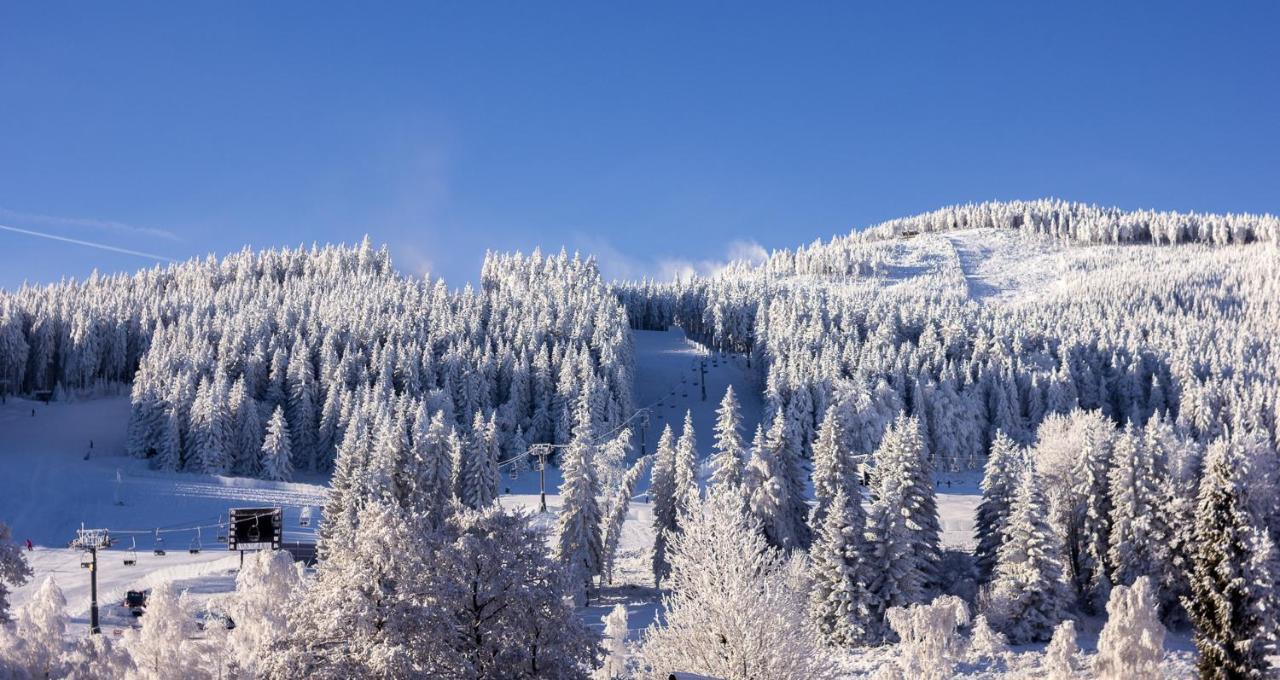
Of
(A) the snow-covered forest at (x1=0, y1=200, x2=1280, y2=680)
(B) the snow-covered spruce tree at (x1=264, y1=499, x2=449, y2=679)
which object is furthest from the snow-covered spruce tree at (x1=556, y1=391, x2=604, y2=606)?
(B) the snow-covered spruce tree at (x1=264, y1=499, x2=449, y2=679)

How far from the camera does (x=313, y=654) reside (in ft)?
65.0

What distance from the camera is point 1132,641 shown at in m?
29.5

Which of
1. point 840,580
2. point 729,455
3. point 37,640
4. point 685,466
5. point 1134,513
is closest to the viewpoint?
point 37,640

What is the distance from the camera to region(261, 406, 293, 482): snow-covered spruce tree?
96.1 metres

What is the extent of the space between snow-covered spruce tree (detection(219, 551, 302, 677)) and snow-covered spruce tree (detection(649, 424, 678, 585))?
33241 millimetres

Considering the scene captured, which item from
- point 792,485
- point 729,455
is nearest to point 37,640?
point 729,455

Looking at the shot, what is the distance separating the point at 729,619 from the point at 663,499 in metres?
44.3

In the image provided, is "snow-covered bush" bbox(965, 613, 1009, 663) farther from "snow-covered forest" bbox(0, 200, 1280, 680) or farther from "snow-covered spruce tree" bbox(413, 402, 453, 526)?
"snow-covered spruce tree" bbox(413, 402, 453, 526)

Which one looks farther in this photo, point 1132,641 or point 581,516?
point 581,516

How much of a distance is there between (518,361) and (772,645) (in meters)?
106

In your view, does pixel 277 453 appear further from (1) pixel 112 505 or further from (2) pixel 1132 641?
(2) pixel 1132 641

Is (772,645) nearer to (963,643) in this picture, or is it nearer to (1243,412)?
(963,643)

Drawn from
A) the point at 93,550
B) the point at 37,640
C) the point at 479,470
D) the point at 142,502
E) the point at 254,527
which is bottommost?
the point at 142,502

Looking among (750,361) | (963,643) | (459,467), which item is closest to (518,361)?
(750,361)
